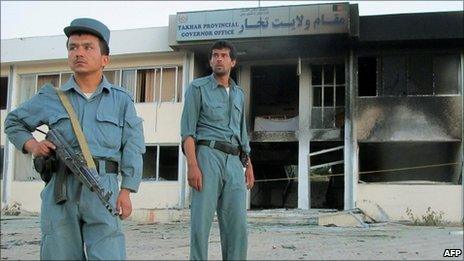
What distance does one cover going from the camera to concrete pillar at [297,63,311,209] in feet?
54.0

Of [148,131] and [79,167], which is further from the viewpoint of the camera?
[148,131]

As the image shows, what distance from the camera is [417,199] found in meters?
14.9

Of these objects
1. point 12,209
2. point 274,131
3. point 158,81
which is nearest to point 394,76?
point 274,131

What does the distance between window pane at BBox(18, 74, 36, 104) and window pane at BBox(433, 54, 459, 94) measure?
43.8 feet

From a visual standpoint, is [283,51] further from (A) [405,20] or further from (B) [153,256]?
(B) [153,256]

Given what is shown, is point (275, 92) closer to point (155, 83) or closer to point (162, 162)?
point (155, 83)

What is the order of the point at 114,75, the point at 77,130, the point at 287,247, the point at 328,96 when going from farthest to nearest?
the point at 114,75
the point at 328,96
the point at 287,247
the point at 77,130

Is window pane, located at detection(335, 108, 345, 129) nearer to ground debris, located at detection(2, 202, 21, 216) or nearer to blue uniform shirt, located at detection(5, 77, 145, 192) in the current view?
ground debris, located at detection(2, 202, 21, 216)

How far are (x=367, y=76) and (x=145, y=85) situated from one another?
279 inches

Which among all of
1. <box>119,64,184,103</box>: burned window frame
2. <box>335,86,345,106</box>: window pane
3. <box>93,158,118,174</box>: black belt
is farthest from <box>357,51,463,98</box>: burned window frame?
<box>93,158,118,174</box>: black belt

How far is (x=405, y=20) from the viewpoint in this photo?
14.7m

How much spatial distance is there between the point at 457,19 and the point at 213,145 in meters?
12.6

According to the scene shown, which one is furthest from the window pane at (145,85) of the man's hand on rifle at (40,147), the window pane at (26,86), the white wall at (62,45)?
the man's hand on rifle at (40,147)

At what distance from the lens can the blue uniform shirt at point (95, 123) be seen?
2836 millimetres
